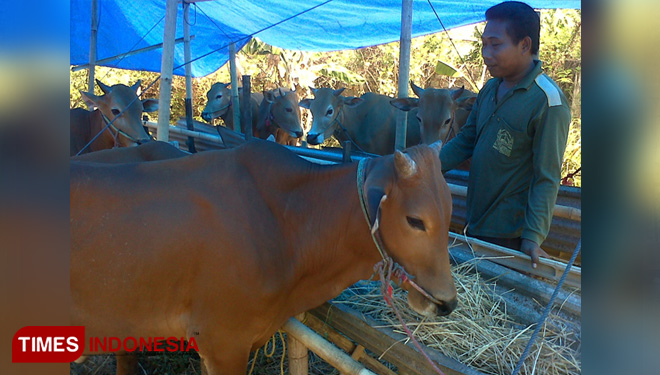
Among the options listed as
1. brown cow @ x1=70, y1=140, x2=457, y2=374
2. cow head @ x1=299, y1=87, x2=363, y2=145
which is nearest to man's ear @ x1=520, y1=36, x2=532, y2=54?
brown cow @ x1=70, y1=140, x2=457, y2=374

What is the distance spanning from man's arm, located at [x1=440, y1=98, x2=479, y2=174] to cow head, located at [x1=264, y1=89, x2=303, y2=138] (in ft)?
23.0

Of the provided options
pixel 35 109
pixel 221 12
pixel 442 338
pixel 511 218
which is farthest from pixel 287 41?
pixel 35 109

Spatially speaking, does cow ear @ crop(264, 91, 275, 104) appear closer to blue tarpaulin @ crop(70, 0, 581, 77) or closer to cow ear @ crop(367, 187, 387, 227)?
blue tarpaulin @ crop(70, 0, 581, 77)

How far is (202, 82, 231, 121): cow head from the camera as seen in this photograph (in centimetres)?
1216

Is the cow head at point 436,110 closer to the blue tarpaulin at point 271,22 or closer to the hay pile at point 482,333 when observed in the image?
the blue tarpaulin at point 271,22

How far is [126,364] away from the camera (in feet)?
11.6

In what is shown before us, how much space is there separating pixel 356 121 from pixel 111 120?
4186 mm

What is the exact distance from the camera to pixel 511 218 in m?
3.33

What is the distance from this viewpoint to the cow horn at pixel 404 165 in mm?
2279

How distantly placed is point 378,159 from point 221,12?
7.86 m

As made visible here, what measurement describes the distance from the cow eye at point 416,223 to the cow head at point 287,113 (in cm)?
837

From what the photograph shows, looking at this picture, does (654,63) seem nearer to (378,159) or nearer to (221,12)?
(378,159)

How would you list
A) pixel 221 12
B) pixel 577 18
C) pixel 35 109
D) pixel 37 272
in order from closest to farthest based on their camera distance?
1. pixel 35 109
2. pixel 37 272
3. pixel 221 12
4. pixel 577 18

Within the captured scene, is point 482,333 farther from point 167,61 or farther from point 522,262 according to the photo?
point 167,61
